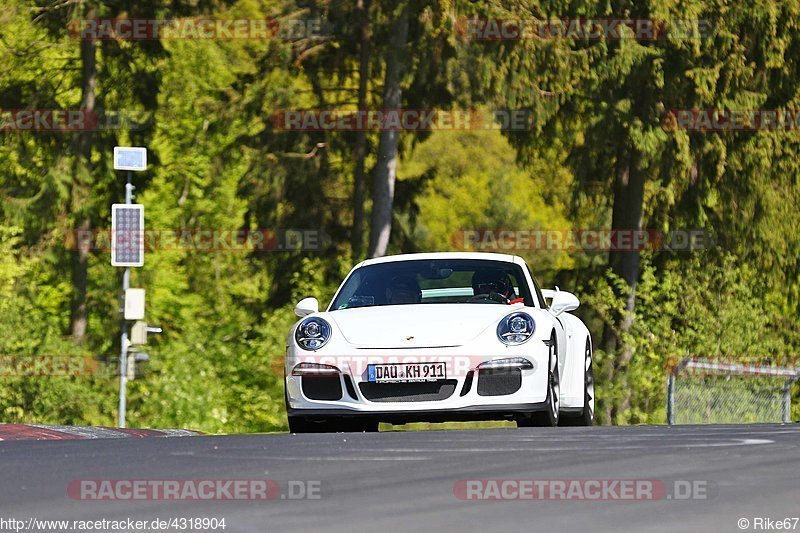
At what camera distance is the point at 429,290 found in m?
13.6

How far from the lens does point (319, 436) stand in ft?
36.9

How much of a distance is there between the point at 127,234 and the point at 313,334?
83.0ft

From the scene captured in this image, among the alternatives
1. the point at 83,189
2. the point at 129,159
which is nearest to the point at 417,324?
the point at 129,159

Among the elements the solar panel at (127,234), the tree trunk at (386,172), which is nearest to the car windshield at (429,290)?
the tree trunk at (386,172)

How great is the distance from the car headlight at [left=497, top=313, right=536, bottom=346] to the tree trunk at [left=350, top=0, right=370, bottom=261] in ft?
94.3

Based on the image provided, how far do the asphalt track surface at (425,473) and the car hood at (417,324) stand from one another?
0.93m

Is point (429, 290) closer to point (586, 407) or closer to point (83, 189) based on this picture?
point (586, 407)

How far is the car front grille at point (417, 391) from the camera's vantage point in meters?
11.9

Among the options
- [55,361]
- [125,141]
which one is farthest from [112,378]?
[125,141]

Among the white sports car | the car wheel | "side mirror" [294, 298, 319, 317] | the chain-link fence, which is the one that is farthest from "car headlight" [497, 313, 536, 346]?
the chain-link fence

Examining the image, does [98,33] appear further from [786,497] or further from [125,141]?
[786,497]

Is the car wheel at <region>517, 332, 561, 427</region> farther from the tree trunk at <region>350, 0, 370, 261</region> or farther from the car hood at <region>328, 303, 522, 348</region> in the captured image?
the tree trunk at <region>350, 0, 370, 261</region>

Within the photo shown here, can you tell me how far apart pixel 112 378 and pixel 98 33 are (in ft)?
28.1

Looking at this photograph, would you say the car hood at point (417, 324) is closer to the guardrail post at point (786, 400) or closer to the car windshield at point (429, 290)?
the car windshield at point (429, 290)
